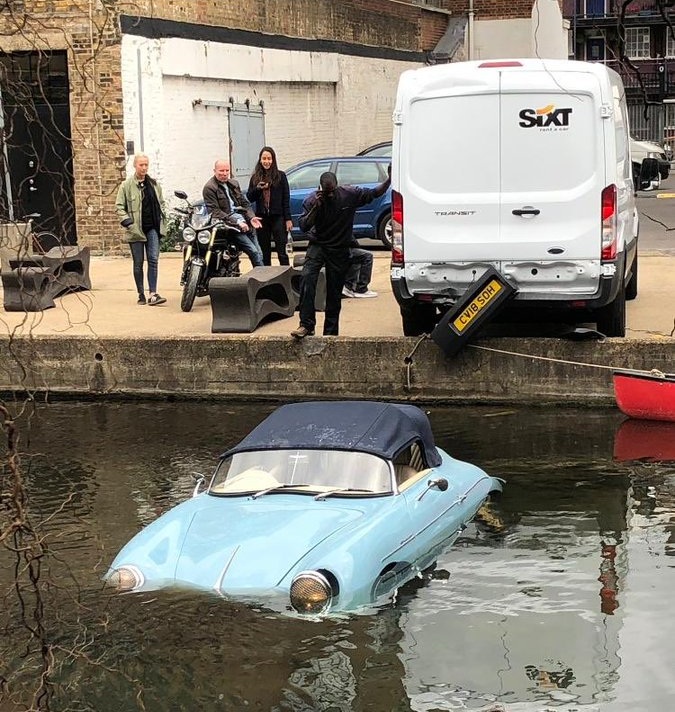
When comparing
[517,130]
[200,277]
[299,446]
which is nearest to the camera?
[299,446]

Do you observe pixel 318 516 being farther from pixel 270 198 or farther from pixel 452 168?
→ pixel 270 198

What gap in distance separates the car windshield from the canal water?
728 millimetres

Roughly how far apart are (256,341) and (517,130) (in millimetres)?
3662

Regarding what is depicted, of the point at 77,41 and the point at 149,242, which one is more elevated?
the point at 77,41

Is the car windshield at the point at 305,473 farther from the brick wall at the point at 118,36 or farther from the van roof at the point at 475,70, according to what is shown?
the brick wall at the point at 118,36

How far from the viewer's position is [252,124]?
86.6 feet

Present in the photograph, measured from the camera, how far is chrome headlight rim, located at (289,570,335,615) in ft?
23.9

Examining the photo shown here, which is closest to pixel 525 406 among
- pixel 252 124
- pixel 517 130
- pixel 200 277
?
pixel 517 130

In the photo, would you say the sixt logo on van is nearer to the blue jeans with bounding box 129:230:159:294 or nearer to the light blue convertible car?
the light blue convertible car

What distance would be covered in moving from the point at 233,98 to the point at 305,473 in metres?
17.7

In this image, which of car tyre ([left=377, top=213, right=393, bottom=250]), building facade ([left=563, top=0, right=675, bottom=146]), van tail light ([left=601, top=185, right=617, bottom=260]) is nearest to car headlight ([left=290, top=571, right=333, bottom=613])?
van tail light ([left=601, top=185, right=617, bottom=260])

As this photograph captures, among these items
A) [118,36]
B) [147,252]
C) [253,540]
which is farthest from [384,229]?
[253,540]

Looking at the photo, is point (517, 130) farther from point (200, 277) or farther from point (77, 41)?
point (77, 41)

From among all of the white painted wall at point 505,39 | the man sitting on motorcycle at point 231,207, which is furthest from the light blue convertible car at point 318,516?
the white painted wall at point 505,39
